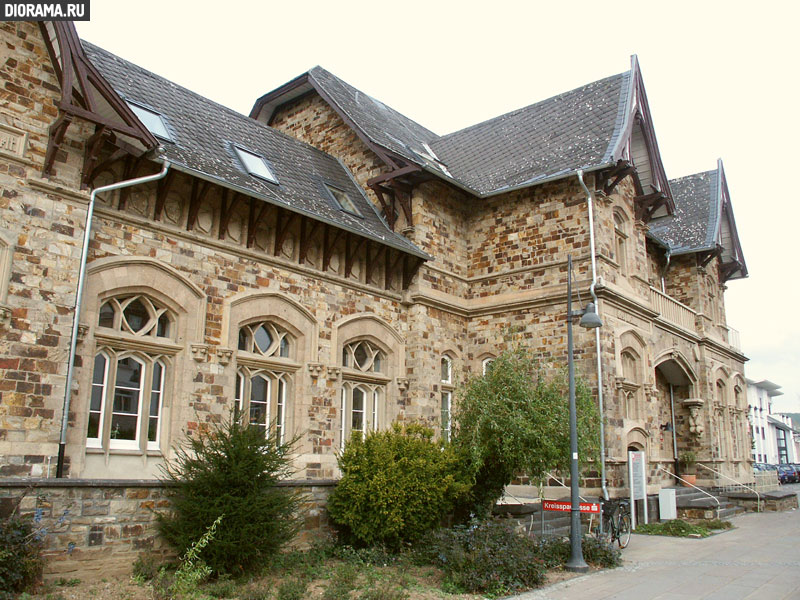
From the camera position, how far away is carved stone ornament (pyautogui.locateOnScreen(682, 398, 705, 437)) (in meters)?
23.3

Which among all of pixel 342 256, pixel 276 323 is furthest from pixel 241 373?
pixel 342 256

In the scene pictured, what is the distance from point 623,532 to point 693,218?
15684mm

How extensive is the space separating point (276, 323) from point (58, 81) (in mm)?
5783

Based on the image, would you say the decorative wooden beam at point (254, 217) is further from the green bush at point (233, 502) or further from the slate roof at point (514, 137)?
the slate roof at point (514, 137)

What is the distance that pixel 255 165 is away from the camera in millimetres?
15570

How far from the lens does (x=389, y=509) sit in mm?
11914

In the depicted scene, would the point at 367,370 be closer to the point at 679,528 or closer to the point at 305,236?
the point at 305,236

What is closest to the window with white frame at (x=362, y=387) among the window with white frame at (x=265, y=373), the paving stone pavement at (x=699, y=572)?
the window with white frame at (x=265, y=373)

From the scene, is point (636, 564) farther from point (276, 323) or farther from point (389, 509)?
point (276, 323)

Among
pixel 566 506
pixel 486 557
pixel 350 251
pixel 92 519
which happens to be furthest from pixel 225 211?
pixel 566 506

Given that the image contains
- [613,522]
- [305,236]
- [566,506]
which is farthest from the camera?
[305,236]

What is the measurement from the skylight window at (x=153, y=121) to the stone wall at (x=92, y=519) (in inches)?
264

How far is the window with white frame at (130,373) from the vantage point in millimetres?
11508

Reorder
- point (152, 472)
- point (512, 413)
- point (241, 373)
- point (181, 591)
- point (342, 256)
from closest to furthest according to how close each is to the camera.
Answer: point (181, 591) → point (152, 472) → point (512, 413) → point (241, 373) → point (342, 256)
